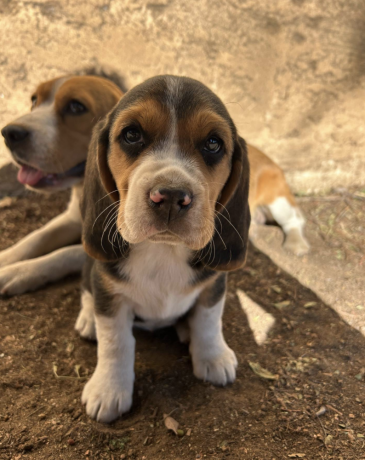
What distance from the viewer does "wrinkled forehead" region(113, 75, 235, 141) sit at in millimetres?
2166

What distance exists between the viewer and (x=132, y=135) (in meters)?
2.27

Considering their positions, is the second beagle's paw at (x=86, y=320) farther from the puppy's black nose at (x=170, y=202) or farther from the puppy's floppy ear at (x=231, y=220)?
the puppy's black nose at (x=170, y=202)

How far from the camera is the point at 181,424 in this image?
8.37 ft

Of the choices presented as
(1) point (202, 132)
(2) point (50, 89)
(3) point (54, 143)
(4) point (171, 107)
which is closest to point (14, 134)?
(3) point (54, 143)

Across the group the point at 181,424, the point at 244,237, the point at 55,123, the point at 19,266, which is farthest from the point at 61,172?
the point at 181,424

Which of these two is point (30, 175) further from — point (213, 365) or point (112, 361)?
point (213, 365)

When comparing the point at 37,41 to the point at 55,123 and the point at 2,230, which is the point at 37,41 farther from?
the point at 2,230

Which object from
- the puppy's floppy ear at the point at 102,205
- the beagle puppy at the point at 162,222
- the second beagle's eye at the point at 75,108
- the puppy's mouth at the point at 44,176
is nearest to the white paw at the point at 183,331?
the beagle puppy at the point at 162,222

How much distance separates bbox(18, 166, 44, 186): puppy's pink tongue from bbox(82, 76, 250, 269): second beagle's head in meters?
1.24

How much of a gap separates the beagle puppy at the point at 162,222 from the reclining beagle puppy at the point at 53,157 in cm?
108

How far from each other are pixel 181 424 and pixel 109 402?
47cm

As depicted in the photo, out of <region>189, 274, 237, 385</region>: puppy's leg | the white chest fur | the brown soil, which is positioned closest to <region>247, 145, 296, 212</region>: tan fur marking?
the brown soil

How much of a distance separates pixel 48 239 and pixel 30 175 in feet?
2.48

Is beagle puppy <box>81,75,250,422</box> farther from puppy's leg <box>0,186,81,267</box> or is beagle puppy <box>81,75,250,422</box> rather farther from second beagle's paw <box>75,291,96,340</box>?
puppy's leg <box>0,186,81,267</box>
